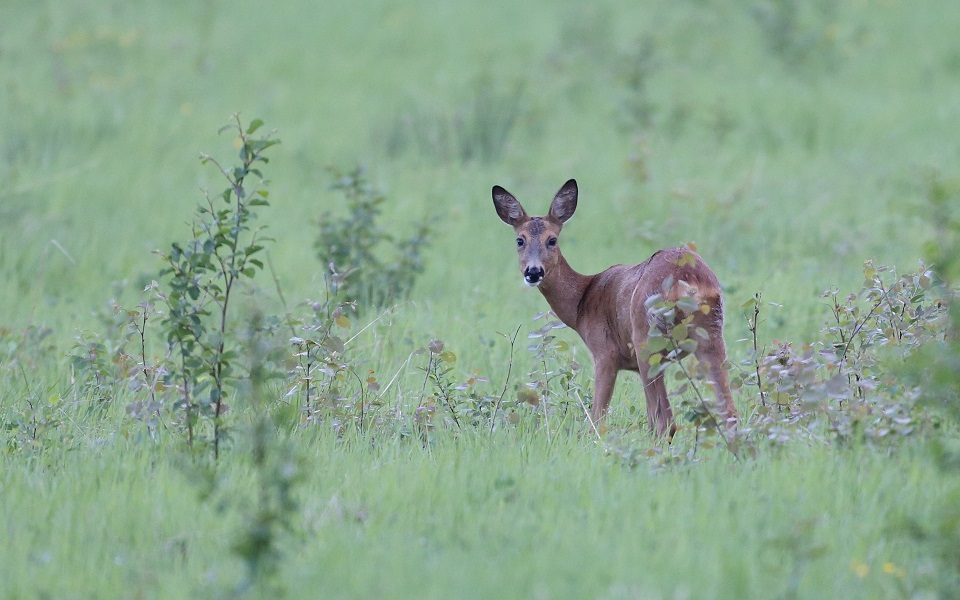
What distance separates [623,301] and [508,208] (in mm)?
1270

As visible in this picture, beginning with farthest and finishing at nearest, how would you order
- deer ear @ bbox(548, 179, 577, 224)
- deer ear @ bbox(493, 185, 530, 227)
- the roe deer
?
deer ear @ bbox(493, 185, 530, 227), deer ear @ bbox(548, 179, 577, 224), the roe deer

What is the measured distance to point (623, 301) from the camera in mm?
6105

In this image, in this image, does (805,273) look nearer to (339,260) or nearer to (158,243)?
(339,260)

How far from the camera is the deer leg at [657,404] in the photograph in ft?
18.4

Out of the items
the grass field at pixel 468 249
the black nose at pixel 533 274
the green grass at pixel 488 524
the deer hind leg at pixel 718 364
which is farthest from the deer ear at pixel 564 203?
the green grass at pixel 488 524

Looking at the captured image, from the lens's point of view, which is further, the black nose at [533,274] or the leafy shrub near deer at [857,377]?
the black nose at [533,274]

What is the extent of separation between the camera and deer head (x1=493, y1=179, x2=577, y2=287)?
6.75 meters

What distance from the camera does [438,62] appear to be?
16484 mm

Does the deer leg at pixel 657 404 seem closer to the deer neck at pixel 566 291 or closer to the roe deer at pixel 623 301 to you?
the roe deer at pixel 623 301

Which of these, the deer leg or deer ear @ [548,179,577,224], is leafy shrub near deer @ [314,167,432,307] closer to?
deer ear @ [548,179,577,224]

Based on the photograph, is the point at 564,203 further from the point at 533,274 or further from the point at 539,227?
the point at 533,274

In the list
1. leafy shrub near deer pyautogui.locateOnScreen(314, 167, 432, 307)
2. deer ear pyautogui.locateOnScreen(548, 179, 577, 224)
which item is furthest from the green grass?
leafy shrub near deer pyautogui.locateOnScreen(314, 167, 432, 307)

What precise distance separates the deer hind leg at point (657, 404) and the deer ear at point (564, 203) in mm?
1410

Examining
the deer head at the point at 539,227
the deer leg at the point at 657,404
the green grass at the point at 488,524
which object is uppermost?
the deer head at the point at 539,227
